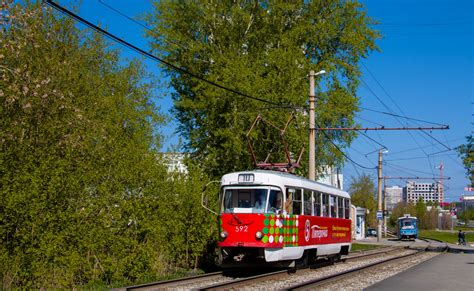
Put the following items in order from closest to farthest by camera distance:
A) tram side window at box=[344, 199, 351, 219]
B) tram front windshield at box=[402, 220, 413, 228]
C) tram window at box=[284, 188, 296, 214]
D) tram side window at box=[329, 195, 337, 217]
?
1. tram window at box=[284, 188, 296, 214]
2. tram side window at box=[329, 195, 337, 217]
3. tram side window at box=[344, 199, 351, 219]
4. tram front windshield at box=[402, 220, 413, 228]

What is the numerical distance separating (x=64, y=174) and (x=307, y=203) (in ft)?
29.6

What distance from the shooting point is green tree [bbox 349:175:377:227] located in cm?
8885

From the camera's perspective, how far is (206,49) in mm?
32719

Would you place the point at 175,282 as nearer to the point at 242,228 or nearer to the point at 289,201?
the point at 242,228

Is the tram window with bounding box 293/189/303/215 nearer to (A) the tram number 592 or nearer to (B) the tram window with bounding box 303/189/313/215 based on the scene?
(B) the tram window with bounding box 303/189/313/215

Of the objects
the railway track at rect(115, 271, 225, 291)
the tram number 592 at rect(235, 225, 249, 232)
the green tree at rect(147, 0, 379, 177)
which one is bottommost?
the railway track at rect(115, 271, 225, 291)

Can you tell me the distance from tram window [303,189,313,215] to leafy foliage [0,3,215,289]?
325 cm

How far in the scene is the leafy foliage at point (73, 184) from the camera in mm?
12367

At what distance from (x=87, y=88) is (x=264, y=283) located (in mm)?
11442

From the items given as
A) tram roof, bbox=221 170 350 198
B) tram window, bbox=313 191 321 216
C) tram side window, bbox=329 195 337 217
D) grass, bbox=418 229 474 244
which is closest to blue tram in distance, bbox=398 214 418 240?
grass, bbox=418 229 474 244

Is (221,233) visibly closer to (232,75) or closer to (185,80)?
(232,75)

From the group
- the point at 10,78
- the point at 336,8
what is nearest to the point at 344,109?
the point at 336,8

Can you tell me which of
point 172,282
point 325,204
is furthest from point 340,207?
point 172,282

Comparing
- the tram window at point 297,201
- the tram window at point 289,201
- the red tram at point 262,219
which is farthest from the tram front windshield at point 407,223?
the tram window at point 289,201
